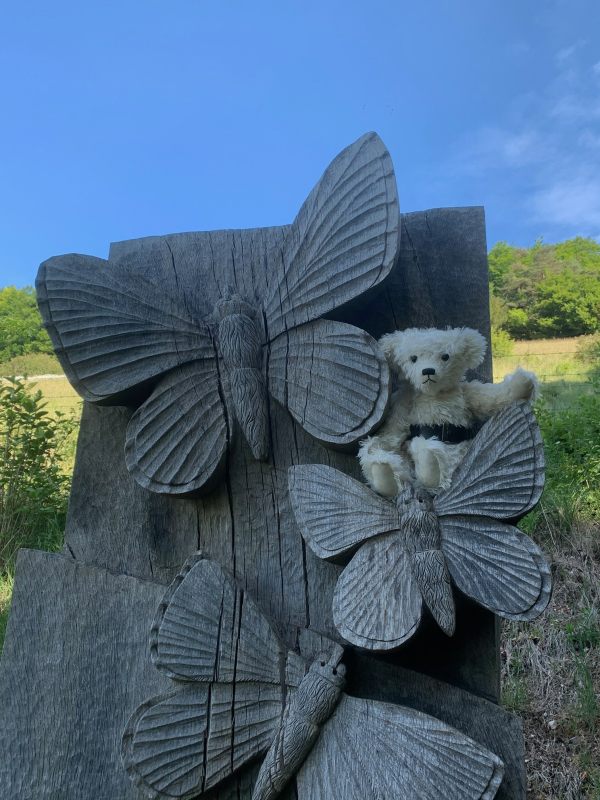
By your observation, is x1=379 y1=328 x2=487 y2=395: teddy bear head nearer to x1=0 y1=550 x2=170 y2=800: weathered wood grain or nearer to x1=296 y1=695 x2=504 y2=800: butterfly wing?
x1=296 y1=695 x2=504 y2=800: butterfly wing

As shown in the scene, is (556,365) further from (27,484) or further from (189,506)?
(189,506)

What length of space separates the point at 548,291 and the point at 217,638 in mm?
5227

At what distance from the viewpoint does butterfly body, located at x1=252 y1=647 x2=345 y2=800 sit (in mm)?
1031

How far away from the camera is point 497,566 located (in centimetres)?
103

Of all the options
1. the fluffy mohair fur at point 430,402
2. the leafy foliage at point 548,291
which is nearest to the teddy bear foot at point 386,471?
the fluffy mohair fur at point 430,402

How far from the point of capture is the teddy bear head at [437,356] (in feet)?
3.89

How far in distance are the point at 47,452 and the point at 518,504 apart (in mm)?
2880

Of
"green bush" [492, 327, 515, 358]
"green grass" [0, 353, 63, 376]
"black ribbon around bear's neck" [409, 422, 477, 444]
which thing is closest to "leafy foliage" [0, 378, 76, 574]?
"green grass" [0, 353, 63, 376]

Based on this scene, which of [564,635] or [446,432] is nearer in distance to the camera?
[446,432]

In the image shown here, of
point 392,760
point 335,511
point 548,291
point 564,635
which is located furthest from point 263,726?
point 548,291

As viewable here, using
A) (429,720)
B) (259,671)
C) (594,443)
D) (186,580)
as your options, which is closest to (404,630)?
(429,720)

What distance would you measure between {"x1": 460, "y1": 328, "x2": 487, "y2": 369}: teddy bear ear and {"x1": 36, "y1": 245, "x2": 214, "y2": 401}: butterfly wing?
21.0 inches

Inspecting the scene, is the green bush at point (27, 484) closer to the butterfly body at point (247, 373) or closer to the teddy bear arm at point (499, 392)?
the butterfly body at point (247, 373)

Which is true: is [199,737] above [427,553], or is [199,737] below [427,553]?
below
